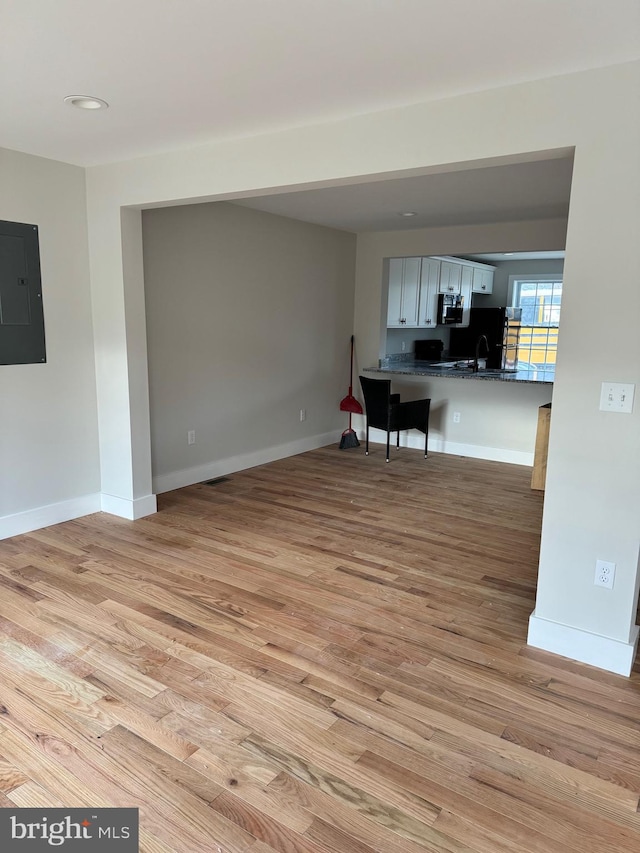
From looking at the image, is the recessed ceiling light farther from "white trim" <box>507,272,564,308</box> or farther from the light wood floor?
"white trim" <box>507,272,564,308</box>

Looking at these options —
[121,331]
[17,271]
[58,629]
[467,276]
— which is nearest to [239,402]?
[121,331]

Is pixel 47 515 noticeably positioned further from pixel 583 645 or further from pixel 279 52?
pixel 583 645

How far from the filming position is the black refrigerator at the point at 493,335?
8.52 meters

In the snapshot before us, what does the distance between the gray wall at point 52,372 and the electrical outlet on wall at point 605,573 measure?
3.25 m

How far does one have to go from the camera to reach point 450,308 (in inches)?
309

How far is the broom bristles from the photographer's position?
6.34 metres

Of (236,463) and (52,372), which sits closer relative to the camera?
(52,372)

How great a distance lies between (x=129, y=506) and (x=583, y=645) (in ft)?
9.64

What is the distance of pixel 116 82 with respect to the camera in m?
2.37

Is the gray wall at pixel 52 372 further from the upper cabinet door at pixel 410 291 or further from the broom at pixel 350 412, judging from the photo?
the upper cabinet door at pixel 410 291

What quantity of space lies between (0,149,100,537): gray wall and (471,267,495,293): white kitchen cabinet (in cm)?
604

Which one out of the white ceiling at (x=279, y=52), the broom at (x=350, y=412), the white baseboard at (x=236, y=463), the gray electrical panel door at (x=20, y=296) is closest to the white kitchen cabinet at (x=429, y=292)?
the broom at (x=350, y=412)

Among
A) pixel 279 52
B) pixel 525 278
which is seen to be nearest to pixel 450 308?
pixel 525 278

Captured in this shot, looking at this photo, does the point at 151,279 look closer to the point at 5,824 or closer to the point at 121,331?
the point at 121,331
